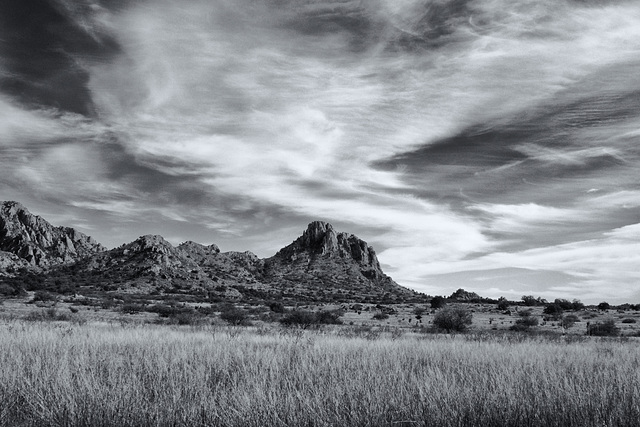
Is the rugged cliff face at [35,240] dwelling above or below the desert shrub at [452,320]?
above

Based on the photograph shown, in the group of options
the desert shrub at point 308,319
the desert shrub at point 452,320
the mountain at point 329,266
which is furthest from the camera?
the mountain at point 329,266

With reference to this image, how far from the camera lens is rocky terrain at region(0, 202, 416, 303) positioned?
8174 cm

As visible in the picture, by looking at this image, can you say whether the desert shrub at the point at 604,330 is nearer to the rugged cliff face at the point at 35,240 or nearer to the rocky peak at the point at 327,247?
the rocky peak at the point at 327,247

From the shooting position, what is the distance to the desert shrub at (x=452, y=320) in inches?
1280

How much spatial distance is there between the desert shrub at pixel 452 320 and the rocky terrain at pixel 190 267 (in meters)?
42.8

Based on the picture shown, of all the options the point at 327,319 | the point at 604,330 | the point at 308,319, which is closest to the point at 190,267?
the point at 327,319

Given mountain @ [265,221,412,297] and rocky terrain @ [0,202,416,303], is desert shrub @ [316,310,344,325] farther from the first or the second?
mountain @ [265,221,412,297]

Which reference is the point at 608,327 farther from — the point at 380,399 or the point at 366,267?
the point at 366,267

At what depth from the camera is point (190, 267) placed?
100562 mm

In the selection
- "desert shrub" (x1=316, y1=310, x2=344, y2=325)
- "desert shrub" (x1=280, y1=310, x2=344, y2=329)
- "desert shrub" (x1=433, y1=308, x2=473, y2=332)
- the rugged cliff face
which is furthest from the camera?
the rugged cliff face

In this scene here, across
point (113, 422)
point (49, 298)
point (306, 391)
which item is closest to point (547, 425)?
point (306, 391)

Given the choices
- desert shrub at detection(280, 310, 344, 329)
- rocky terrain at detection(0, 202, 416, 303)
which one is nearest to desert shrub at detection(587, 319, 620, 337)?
desert shrub at detection(280, 310, 344, 329)

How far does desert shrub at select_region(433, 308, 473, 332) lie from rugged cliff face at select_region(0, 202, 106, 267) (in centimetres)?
11067

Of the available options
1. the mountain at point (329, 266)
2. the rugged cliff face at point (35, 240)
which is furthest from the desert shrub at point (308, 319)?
the rugged cliff face at point (35, 240)
